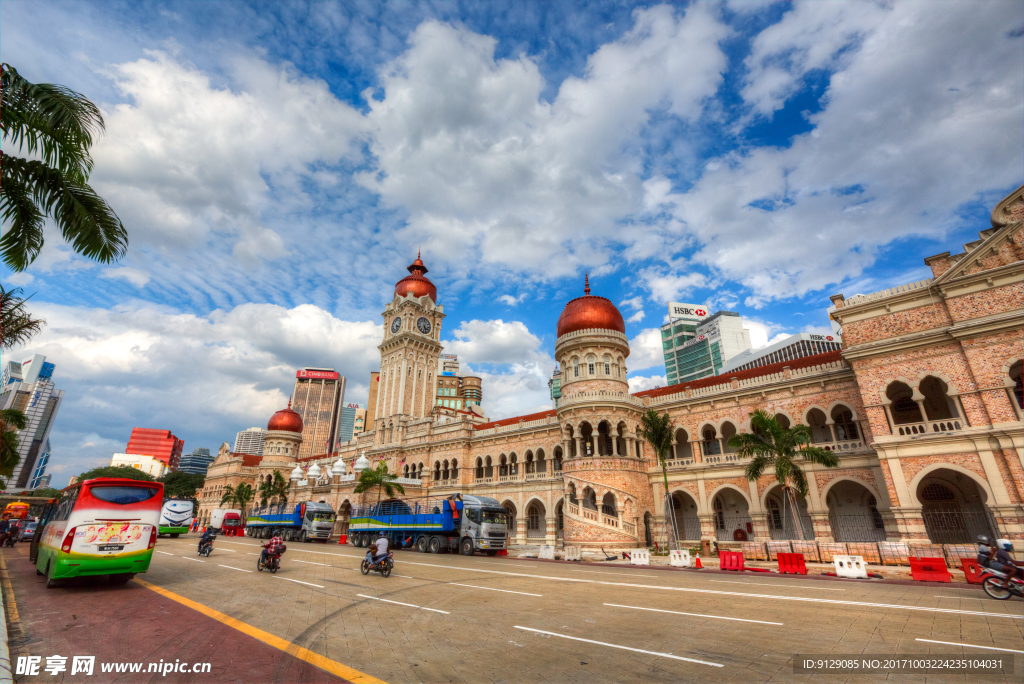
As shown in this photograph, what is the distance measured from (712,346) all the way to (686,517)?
79800mm

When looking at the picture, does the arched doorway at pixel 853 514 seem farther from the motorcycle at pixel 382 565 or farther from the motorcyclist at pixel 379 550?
the motorcyclist at pixel 379 550

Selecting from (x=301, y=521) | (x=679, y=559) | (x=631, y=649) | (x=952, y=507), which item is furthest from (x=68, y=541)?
(x=952, y=507)

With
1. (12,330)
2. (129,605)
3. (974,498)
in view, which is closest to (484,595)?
(129,605)

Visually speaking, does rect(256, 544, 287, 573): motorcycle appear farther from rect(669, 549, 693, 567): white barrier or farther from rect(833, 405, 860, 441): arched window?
rect(833, 405, 860, 441): arched window

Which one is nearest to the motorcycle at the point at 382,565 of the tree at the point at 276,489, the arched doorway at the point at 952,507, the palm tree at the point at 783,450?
the palm tree at the point at 783,450

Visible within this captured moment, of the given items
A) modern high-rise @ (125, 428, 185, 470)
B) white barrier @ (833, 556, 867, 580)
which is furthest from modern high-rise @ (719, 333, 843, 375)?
modern high-rise @ (125, 428, 185, 470)

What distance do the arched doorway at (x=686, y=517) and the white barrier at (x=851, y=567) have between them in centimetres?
1336

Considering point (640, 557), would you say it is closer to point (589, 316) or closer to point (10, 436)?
point (589, 316)

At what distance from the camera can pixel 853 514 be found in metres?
23.9

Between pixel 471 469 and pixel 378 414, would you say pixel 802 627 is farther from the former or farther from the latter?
pixel 378 414

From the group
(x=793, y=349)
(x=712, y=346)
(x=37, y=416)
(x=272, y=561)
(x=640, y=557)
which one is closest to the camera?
(x=272, y=561)

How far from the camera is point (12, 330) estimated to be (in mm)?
10898

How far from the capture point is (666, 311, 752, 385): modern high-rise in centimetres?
9881

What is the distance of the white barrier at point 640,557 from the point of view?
2067 centimetres
